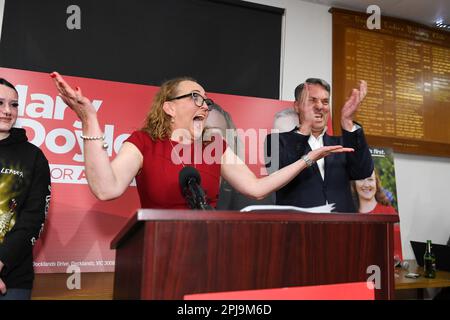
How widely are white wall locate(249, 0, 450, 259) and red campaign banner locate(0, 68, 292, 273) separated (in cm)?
130

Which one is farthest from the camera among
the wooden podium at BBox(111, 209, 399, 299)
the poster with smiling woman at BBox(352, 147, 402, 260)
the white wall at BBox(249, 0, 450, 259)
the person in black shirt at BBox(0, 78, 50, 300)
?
the white wall at BBox(249, 0, 450, 259)

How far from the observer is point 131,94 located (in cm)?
228

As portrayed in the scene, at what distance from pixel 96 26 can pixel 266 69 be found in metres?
1.26

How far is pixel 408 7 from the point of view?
2984 millimetres

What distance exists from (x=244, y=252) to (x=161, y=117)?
38.0 inches

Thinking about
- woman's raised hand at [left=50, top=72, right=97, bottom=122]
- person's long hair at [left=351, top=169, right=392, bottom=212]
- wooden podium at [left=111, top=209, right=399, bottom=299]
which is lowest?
wooden podium at [left=111, top=209, right=399, bottom=299]

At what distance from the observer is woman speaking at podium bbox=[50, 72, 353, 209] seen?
1.40 m

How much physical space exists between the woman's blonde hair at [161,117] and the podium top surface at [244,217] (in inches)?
27.0

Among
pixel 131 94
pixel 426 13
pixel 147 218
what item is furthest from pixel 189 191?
pixel 426 13

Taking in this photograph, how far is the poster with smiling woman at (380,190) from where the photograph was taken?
2.65 metres

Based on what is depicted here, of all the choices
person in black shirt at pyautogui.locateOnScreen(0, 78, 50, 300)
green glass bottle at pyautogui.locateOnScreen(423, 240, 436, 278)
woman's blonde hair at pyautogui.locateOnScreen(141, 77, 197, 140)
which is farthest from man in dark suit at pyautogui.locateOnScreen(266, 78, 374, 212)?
person in black shirt at pyautogui.locateOnScreen(0, 78, 50, 300)

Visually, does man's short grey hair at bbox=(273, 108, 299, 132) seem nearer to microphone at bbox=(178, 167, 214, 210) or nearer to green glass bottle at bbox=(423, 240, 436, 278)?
green glass bottle at bbox=(423, 240, 436, 278)

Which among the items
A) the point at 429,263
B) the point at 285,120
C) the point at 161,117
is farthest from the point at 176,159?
the point at 429,263

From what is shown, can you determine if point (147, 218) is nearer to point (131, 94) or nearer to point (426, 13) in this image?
point (131, 94)
